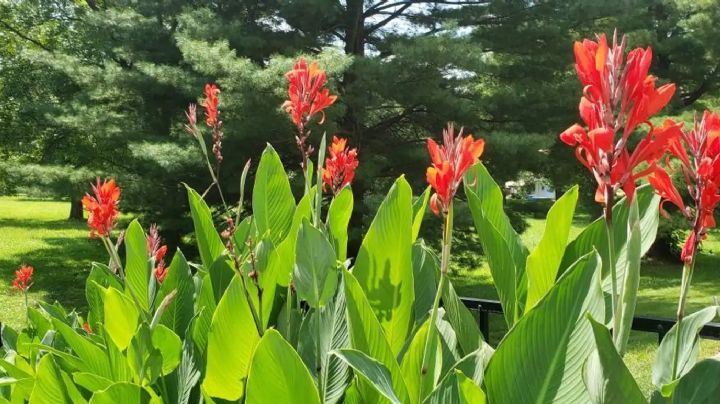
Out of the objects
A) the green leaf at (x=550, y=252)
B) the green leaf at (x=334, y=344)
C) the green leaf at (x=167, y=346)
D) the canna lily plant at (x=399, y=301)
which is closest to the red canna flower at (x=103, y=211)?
the canna lily plant at (x=399, y=301)

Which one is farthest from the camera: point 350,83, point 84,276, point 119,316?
point 84,276

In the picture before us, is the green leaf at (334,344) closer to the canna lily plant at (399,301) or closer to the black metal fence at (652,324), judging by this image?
the canna lily plant at (399,301)

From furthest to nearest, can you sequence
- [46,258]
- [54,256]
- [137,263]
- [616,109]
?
1. [54,256]
2. [46,258]
3. [137,263]
4. [616,109]

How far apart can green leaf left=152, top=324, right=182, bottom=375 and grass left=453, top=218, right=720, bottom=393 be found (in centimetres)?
425

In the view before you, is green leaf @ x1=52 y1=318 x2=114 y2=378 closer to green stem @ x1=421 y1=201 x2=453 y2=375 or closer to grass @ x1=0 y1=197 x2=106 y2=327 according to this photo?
green stem @ x1=421 y1=201 x2=453 y2=375

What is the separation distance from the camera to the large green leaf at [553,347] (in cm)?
80

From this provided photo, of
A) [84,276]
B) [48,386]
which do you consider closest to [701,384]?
[48,386]

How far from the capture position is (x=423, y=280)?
1350 millimetres

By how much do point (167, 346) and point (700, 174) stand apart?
→ 898 millimetres

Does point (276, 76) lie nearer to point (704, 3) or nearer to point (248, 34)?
point (248, 34)

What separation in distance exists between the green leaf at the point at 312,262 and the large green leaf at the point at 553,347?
1.03ft

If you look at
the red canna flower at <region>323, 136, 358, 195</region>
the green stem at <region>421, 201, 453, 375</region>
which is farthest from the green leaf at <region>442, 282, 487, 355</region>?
the red canna flower at <region>323, 136, 358, 195</region>

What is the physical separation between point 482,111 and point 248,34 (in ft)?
9.67

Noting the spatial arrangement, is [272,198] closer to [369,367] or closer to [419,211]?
[419,211]
